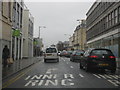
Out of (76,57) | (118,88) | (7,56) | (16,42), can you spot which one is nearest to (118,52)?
(76,57)

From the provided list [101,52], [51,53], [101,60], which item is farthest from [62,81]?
[51,53]

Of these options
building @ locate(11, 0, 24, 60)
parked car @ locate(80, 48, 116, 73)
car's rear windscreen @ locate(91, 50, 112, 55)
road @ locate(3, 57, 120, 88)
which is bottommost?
road @ locate(3, 57, 120, 88)

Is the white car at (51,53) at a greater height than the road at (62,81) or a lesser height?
greater

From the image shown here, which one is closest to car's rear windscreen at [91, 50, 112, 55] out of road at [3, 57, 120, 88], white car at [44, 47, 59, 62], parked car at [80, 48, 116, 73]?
parked car at [80, 48, 116, 73]

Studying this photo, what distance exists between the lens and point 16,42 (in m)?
30.8

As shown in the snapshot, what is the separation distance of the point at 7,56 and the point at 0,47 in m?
4.19

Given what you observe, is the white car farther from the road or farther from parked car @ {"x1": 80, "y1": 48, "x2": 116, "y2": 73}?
the road

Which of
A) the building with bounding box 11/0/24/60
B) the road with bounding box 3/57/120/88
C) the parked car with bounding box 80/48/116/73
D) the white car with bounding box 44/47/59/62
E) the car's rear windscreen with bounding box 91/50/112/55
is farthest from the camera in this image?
the building with bounding box 11/0/24/60

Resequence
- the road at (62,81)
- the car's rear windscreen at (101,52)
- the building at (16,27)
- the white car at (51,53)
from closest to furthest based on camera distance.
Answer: the road at (62,81) → the car's rear windscreen at (101,52) → the white car at (51,53) → the building at (16,27)

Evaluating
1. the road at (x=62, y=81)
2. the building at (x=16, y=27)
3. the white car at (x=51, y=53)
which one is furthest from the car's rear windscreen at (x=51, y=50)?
the road at (x=62, y=81)

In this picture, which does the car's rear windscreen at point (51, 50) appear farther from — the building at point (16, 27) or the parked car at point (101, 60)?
the parked car at point (101, 60)

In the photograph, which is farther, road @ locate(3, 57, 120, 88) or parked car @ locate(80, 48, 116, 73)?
parked car @ locate(80, 48, 116, 73)

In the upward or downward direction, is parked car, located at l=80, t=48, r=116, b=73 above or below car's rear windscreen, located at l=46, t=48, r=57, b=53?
below

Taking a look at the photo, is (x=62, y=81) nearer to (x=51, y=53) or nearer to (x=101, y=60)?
(x=101, y=60)
